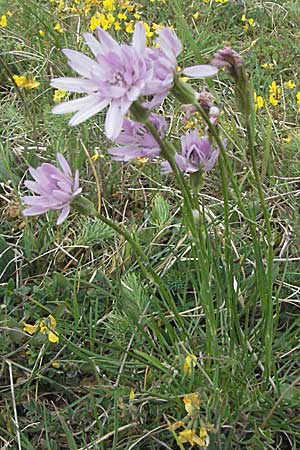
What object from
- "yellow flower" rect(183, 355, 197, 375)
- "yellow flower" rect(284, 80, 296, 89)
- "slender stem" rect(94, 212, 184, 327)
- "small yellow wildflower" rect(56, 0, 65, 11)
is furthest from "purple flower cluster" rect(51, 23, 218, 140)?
"small yellow wildflower" rect(56, 0, 65, 11)

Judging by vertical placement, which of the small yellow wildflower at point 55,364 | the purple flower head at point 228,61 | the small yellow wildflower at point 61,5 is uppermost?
the purple flower head at point 228,61

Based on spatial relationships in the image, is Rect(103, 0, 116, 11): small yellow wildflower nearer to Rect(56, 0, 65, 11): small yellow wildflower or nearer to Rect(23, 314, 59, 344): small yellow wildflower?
Rect(56, 0, 65, 11): small yellow wildflower

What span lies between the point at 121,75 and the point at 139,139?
0.11 metres

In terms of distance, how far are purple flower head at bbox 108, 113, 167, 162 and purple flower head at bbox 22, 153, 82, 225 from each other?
2.3 inches

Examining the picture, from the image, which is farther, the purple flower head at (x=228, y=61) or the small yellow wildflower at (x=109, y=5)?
the small yellow wildflower at (x=109, y=5)

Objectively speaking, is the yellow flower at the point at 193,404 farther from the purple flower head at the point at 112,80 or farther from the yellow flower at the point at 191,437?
the purple flower head at the point at 112,80

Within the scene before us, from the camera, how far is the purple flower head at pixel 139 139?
0.71m

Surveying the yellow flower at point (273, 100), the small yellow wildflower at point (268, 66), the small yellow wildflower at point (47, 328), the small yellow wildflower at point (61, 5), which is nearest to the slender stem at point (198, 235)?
→ the small yellow wildflower at point (47, 328)

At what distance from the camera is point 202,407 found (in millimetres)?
926

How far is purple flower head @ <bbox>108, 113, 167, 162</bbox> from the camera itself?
71cm

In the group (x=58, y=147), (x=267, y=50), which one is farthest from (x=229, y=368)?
(x=267, y=50)

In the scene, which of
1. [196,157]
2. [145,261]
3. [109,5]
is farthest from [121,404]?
[109,5]

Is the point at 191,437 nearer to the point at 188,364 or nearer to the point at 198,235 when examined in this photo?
the point at 188,364

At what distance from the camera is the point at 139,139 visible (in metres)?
0.72
